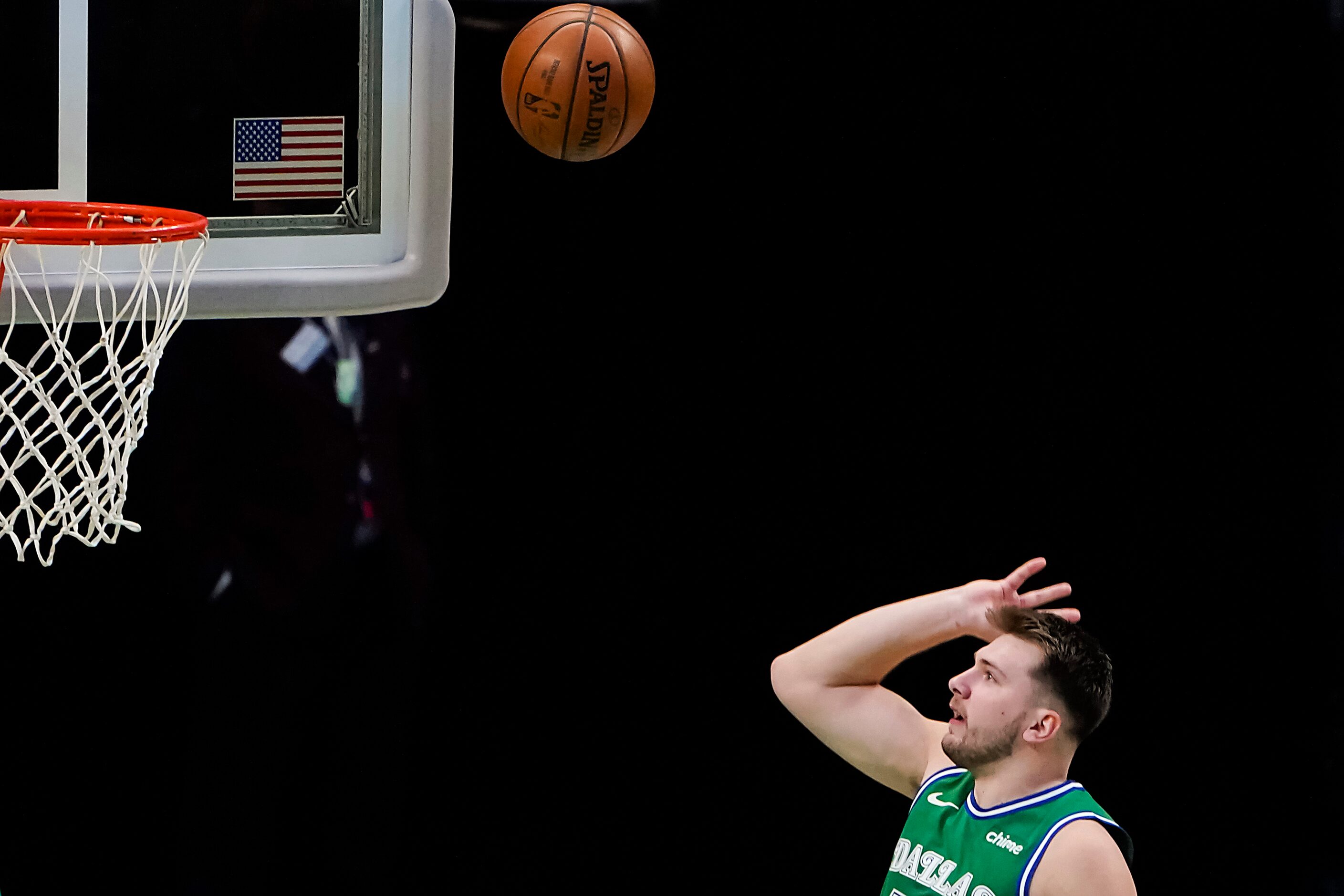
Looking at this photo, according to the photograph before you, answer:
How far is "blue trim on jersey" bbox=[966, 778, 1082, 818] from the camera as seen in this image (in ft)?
7.69

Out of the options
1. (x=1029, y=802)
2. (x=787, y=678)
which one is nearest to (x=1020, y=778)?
(x=1029, y=802)

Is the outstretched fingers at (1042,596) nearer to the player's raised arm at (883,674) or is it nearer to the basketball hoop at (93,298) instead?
the player's raised arm at (883,674)

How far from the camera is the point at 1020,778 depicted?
237cm

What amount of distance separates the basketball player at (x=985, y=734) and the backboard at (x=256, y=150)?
98 centimetres

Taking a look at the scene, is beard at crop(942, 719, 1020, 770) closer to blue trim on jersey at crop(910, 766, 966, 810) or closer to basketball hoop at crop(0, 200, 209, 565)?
blue trim on jersey at crop(910, 766, 966, 810)

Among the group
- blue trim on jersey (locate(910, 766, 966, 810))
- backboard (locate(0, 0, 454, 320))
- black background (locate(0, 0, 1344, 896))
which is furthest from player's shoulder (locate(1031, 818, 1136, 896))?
backboard (locate(0, 0, 454, 320))

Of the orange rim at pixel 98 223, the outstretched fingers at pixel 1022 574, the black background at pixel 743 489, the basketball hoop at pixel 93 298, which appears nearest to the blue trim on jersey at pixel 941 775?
the outstretched fingers at pixel 1022 574

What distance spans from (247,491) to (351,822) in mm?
823

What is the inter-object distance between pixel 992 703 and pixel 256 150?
5.23ft

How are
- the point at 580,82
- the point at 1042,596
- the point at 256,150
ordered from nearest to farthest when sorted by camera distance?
the point at 1042,596, the point at 256,150, the point at 580,82

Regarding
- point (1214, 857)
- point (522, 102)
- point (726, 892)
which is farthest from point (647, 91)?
point (1214, 857)

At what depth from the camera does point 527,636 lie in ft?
11.3

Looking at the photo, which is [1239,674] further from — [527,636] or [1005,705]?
[527,636]

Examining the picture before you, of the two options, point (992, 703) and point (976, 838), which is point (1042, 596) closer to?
point (992, 703)
